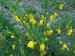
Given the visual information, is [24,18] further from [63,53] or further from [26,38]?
[63,53]

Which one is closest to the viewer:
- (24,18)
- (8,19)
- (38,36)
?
(38,36)

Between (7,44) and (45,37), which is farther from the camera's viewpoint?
(7,44)

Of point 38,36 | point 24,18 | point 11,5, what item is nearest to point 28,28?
point 38,36

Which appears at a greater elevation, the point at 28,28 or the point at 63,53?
the point at 28,28

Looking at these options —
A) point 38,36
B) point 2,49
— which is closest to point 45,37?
point 38,36

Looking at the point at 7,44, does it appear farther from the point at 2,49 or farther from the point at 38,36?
the point at 38,36

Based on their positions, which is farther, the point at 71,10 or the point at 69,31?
the point at 71,10

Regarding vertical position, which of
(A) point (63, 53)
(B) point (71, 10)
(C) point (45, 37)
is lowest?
(B) point (71, 10)

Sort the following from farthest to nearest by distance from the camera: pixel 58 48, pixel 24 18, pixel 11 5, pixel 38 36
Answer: pixel 11 5 < pixel 24 18 < pixel 58 48 < pixel 38 36

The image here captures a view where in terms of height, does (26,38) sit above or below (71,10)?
above
